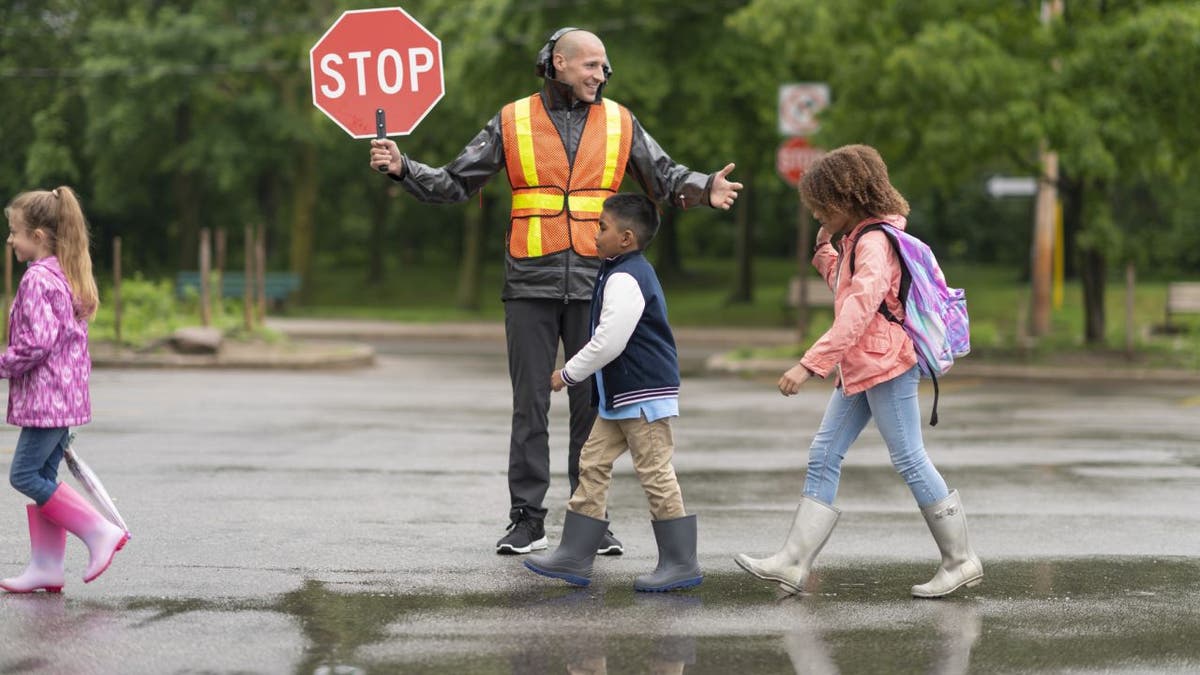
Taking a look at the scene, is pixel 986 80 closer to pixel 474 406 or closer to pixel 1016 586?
pixel 474 406

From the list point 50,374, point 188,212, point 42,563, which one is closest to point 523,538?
point 42,563

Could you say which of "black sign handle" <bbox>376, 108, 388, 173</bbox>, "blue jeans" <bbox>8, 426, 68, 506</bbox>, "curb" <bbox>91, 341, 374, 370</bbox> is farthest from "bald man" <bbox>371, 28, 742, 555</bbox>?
"curb" <bbox>91, 341, 374, 370</bbox>

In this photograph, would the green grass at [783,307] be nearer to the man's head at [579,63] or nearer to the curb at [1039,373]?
the curb at [1039,373]

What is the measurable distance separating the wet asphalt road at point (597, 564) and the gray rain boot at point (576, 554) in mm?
69

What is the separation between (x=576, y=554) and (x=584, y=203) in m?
1.52

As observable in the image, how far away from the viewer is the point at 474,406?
49.1 ft

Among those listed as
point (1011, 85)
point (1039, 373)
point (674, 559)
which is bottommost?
point (1039, 373)

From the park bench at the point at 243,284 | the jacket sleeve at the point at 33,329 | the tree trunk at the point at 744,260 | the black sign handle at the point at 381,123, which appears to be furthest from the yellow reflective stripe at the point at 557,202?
the tree trunk at the point at 744,260

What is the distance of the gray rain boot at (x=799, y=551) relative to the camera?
641cm

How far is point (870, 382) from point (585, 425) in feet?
4.54

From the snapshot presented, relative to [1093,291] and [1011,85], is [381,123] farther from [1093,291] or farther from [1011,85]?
[1093,291]

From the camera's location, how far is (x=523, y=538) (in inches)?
A: 285

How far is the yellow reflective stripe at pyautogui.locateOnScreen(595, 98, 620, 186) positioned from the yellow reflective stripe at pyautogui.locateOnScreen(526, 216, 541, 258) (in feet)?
1.01

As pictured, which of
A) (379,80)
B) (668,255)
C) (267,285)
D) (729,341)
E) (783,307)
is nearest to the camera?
(379,80)
